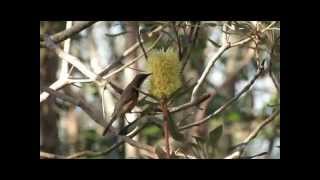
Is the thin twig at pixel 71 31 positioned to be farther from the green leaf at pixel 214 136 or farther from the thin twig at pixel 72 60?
the green leaf at pixel 214 136

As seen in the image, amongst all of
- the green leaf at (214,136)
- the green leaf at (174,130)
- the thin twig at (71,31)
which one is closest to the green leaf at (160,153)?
the green leaf at (174,130)

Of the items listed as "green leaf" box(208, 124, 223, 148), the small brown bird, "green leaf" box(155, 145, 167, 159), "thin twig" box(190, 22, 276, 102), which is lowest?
"green leaf" box(155, 145, 167, 159)

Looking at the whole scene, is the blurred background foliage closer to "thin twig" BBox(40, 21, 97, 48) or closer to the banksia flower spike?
"thin twig" BBox(40, 21, 97, 48)

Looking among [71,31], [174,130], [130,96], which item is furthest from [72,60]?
[174,130]

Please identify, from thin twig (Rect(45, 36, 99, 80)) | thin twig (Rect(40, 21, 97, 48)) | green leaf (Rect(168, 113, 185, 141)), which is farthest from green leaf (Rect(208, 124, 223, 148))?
thin twig (Rect(40, 21, 97, 48))

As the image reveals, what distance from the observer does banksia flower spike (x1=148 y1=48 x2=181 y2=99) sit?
169 cm

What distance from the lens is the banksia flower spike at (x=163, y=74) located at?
5.53 feet

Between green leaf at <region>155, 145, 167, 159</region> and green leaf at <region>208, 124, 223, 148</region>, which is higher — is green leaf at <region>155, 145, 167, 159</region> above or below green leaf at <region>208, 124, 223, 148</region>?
below

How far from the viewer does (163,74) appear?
169 cm
